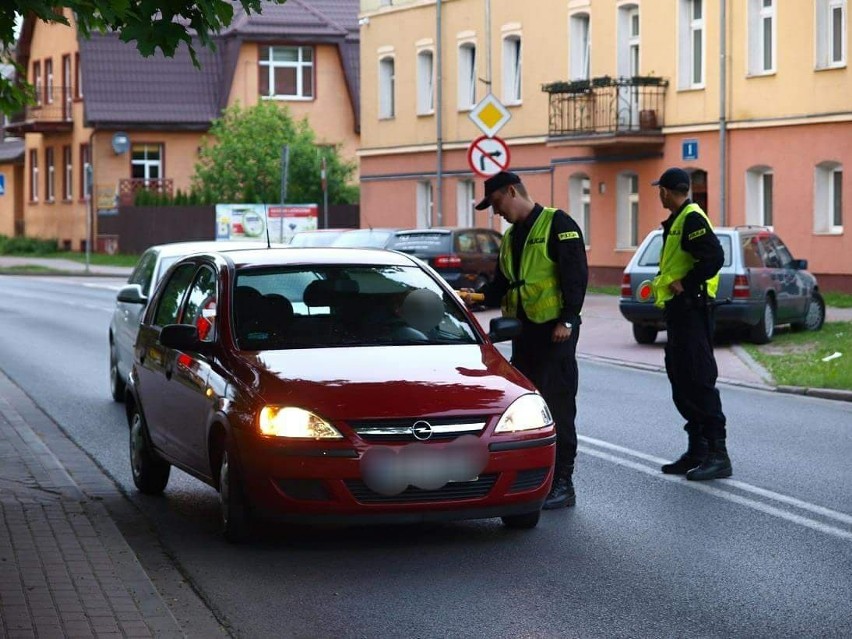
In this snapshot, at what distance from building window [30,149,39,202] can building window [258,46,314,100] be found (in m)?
12.6

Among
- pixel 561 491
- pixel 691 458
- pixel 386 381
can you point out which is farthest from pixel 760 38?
pixel 386 381

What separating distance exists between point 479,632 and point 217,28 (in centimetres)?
467

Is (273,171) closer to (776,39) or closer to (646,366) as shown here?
(776,39)

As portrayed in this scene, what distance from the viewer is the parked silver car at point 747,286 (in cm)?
2208

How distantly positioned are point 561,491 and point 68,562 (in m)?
2.96

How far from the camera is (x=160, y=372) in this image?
32.5 ft

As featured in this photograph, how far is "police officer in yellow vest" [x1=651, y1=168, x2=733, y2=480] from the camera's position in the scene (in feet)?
34.3

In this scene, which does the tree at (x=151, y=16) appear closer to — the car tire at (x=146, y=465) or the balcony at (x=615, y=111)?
the car tire at (x=146, y=465)

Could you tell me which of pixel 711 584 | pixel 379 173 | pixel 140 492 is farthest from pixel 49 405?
pixel 379 173

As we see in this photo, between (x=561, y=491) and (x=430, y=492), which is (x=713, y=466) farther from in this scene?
(x=430, y=492)

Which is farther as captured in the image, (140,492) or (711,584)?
(140,492)

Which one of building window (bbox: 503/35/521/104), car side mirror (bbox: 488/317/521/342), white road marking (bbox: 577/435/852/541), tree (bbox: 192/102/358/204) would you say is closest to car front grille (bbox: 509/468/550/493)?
car side mirror (bbox: 488/317/521/342)

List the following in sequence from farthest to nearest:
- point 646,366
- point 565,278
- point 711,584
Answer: point 646,366 < point 565,278 < point 711,584

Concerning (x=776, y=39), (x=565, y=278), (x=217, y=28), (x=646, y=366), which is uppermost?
→ (x=776, y=39)
